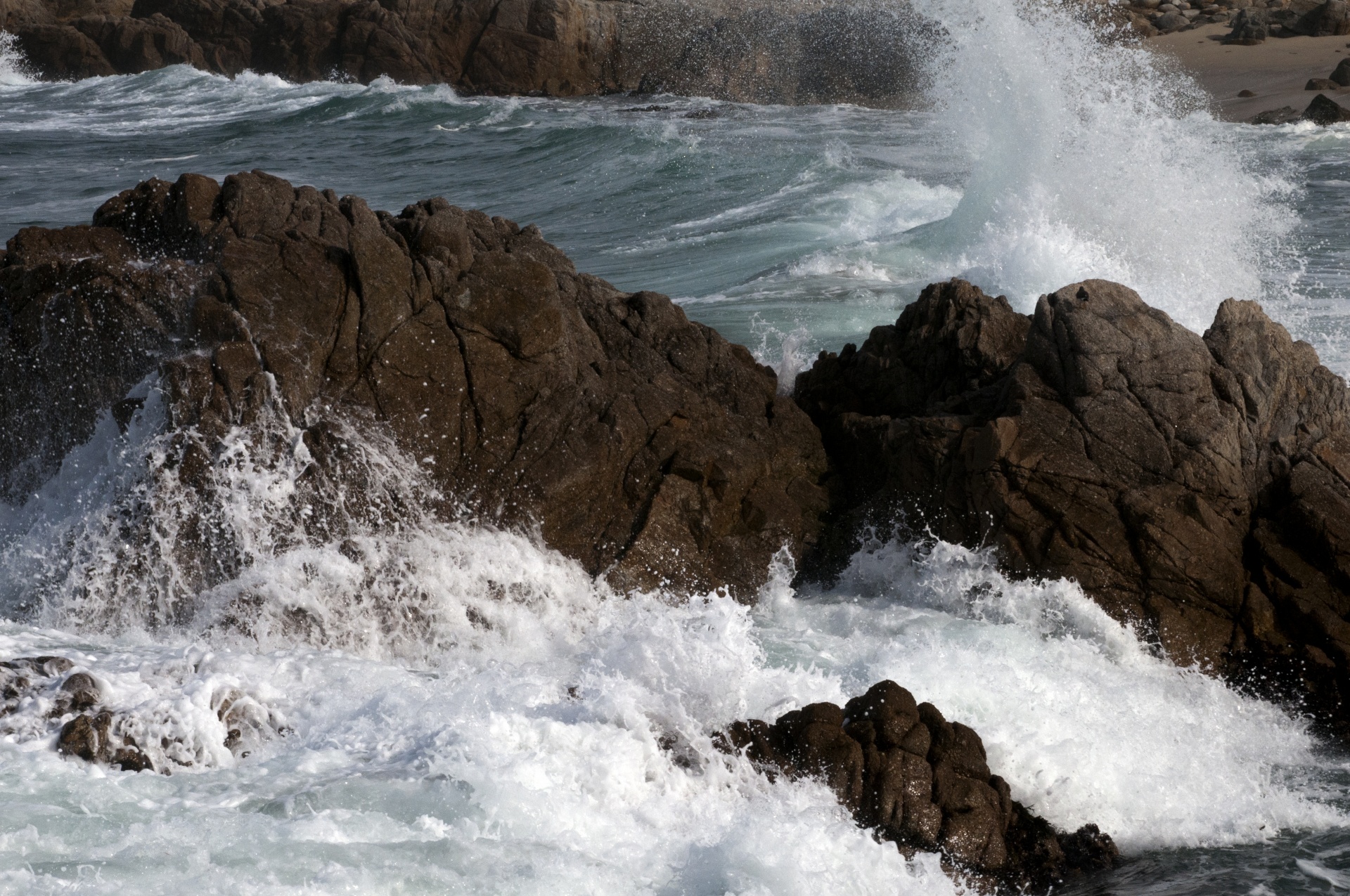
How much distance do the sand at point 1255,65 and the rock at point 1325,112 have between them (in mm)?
970

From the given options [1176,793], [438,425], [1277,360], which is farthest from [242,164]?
[1176,793]

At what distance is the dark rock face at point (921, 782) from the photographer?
17.6 feet

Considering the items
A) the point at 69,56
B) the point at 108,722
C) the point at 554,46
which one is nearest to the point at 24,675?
the point at 108,722

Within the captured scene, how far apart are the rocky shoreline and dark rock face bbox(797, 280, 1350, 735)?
0.05ft

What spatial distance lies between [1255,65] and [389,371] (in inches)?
1025

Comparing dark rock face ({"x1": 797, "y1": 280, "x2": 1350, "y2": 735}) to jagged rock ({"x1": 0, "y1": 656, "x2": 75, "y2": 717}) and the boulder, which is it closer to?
jagged rock ({"x1": 0, "y1": 656, "x2": 75, "y2": 717})

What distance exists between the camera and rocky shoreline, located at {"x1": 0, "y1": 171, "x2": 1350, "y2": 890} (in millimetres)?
7238

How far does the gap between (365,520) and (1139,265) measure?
8.58m

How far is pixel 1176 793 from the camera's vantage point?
5973 millimetres

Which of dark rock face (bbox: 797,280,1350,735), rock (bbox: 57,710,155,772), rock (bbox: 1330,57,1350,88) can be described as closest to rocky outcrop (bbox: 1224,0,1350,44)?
rock (bbox: 1330,57,1350,88)

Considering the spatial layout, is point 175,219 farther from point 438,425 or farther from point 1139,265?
point 1139,265

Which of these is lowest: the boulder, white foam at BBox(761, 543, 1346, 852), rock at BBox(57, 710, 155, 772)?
white foam at BBox(761, 543, 1346, 852)

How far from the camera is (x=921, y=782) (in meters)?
5.45

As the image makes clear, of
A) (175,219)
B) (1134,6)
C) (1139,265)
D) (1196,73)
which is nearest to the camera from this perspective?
(175,219)
